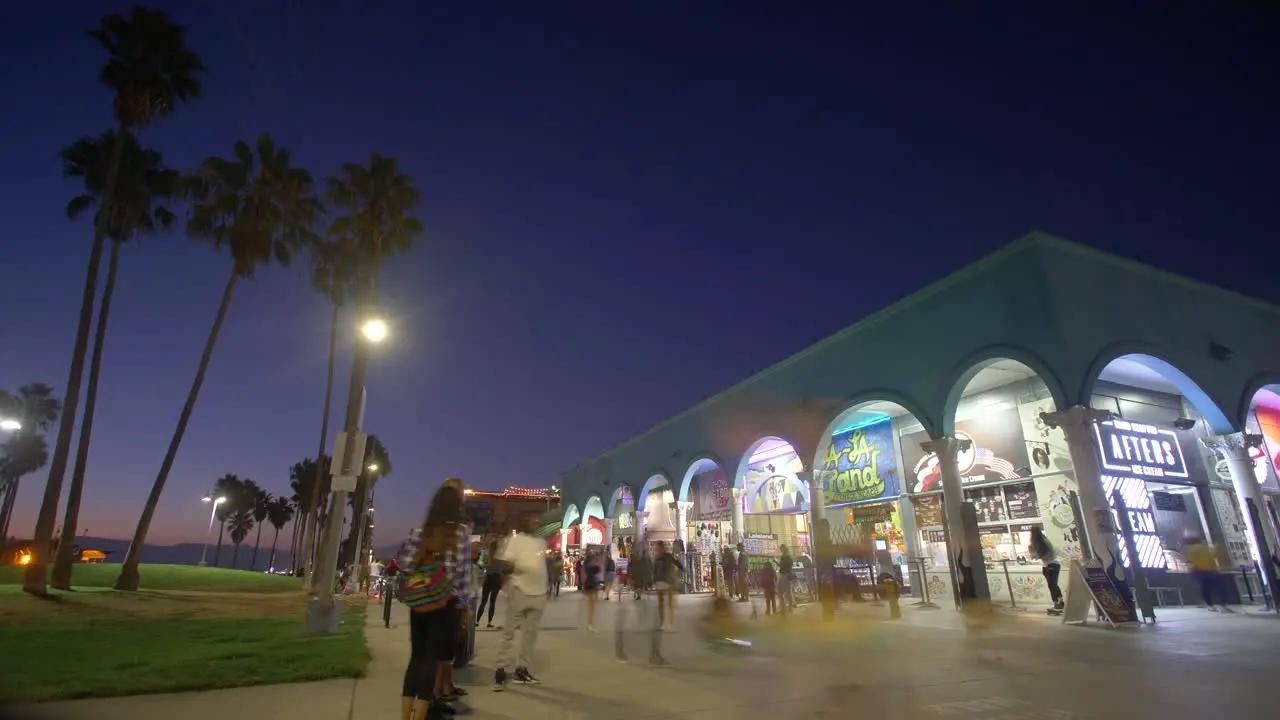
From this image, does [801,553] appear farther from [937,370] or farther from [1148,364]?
[1148,364]

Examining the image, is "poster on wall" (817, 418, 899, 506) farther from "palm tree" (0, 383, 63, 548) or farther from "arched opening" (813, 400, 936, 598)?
"palm tree" (0, 383, 63, 548)

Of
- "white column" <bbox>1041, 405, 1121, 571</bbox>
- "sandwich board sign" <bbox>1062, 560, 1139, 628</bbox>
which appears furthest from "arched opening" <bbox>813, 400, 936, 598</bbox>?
"sandwich board sign" <bbox>1062, 560, 1139, 628</bbox>

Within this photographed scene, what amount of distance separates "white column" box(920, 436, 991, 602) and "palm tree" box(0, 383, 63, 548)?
206ft

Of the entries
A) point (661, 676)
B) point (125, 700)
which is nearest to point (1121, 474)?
point (661, 676)

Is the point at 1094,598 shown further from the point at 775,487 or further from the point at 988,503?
the point at 775,487

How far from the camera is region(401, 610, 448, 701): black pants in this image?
4020mm

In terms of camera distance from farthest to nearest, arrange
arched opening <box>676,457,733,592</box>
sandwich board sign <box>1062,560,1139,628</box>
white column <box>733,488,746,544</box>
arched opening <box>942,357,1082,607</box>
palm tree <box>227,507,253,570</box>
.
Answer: palm tree <box>227,507,253,570</box>
arched opening <box>676,457,733,592</box>
white column <box>733,488,746,544</box>
arched opening <box>942,357,1082,607</box>
sandwich board sign <box>1062,560,1139,628</box>

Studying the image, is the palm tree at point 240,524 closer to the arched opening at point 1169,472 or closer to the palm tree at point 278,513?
the palm tree at point 278,513

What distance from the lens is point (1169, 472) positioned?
1572cm

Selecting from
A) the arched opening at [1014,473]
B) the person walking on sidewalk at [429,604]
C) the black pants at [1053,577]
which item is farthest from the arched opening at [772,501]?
the person walking on sidewalk at [429,604]

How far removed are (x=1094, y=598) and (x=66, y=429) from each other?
24851 millimetres

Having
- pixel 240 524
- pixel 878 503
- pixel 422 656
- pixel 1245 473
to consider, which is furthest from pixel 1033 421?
pixel 240 524

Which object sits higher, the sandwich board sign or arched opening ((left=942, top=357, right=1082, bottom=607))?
arched opening ((left=942, top=357, right=1082, bottom=607))

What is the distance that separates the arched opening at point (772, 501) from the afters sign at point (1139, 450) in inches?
341
